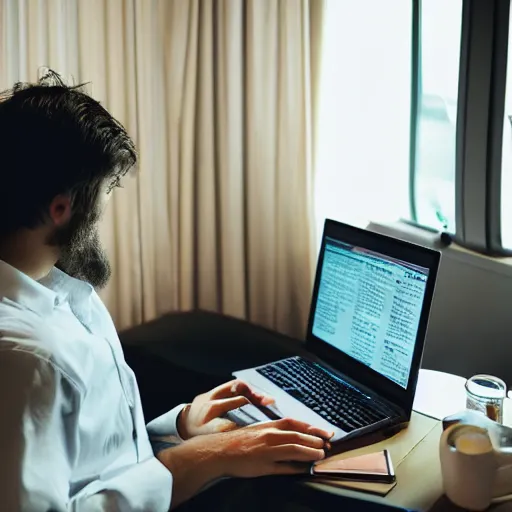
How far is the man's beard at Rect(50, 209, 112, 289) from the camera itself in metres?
1.19

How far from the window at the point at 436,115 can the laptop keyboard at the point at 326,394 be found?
816mm

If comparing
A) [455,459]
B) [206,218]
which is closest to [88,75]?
[206,218]

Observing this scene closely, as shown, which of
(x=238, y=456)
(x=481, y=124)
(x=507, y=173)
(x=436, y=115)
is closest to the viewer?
(x=238, y=456)

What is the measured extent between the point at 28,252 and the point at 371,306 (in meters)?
0.73

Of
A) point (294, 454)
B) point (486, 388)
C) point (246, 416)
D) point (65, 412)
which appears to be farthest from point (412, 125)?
point (65, 412)

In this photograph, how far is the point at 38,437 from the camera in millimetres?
1005

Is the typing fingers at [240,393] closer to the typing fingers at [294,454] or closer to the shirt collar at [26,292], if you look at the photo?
the typing fingers at [294,454]

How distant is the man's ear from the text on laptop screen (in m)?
0.69

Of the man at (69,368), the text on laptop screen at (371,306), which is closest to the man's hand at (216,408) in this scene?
the man at (69,368)

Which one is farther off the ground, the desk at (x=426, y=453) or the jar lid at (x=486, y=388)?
the jar lid at (x=486, y=388)

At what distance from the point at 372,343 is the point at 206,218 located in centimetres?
91

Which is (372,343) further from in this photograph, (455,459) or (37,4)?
(37,4)

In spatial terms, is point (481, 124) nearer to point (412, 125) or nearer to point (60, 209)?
point (412, 125)

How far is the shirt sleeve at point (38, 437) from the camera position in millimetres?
968
